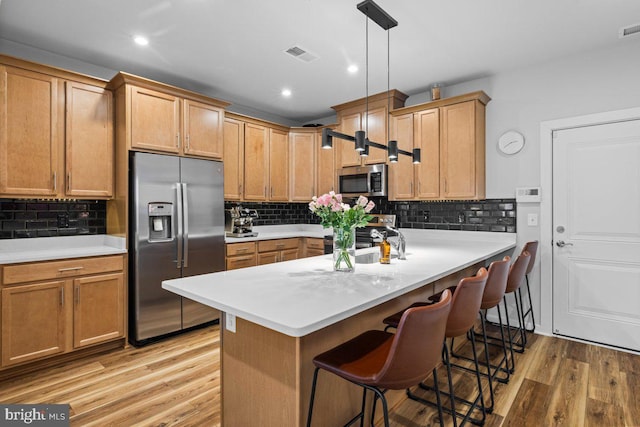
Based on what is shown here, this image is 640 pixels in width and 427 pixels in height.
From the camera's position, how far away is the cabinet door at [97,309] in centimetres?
289

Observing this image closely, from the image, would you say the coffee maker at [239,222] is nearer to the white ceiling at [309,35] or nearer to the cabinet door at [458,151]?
the white ceiling at [309,35]

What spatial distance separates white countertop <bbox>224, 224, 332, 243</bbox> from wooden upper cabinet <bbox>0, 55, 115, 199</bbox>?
1571 mm

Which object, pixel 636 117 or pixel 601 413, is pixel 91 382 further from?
pixel 636 117

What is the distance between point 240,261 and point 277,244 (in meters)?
0.58

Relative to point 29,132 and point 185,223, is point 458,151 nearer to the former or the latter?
point 185,223

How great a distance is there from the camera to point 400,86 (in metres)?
3.97

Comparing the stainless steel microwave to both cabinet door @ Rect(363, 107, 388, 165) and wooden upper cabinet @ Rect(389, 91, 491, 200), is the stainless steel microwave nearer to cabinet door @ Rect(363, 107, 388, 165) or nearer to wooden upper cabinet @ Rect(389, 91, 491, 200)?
cabinet door @ Rect(363, 107, 388, 165)

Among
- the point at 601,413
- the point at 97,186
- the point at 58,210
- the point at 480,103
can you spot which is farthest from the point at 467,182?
the point at 58,210

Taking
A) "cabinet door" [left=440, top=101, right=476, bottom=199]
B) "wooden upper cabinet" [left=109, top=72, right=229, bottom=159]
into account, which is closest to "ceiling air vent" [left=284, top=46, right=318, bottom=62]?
"wooden upper cabinet" [left=109, top=72, right=229, bottom=159]

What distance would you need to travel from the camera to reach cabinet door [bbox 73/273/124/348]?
9.47 ft

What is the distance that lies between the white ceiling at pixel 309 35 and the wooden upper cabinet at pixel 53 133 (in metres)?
0.33

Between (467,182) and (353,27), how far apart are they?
1.90m

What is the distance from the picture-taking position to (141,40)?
289 centimetres

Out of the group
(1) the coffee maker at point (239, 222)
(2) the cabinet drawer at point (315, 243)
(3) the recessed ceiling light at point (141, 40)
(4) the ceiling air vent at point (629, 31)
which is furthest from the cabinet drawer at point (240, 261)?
(4) the ceiling air vent at point (629, 31)
